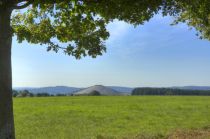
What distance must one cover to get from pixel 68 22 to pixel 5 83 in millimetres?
3206

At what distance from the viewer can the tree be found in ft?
39.1

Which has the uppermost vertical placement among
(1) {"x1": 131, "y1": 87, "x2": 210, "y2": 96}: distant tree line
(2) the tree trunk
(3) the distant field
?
(1) {"x1": 131, "y1": 87, "x2": 210, "y2": 96}: distant tree line

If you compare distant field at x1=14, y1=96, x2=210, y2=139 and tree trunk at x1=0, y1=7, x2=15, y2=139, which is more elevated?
tree trunk at x1=0, y1=7, x2=15, y2=139

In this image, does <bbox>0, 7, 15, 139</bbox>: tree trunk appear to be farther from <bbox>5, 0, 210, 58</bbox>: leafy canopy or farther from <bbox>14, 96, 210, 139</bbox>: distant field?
<bbox>14, 96, 210, 139</bbox>: distant field

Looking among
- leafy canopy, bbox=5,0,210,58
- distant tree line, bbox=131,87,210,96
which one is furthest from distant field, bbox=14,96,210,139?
distant tree line, bbox=131,87,210,96

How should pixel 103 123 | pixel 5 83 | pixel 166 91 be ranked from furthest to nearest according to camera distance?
pixel 166 91
pixel 103 123
pixel 5 83

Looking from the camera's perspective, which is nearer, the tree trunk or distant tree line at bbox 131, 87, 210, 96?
the tree trunk

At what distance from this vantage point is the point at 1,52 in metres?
11.9

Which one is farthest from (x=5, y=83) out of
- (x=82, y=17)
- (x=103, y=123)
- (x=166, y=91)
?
(x=166, y=91)

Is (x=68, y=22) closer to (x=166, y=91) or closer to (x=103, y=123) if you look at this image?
(x=103, y=123)

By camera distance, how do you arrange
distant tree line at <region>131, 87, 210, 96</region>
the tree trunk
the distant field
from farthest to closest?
distant tree line at <region>131, 87, 210, 96</region>, the distant field, the tree trunk

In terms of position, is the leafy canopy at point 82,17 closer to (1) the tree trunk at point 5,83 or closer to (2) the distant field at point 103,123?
(1) the tree trunk at point 5,83

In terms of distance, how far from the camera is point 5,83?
1188 cm

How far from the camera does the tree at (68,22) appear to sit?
39.1 feet
